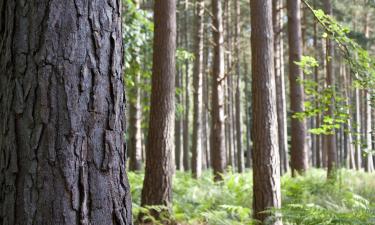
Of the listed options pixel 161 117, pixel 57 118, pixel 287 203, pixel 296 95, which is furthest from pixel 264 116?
pixel 296 95

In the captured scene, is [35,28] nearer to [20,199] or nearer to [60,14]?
[60,14]

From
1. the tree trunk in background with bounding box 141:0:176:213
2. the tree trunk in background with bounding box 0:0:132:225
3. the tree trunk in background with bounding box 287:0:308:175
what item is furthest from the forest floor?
the tree trunk in background with bounding box 0:0:132:225

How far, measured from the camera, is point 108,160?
85.4 inches

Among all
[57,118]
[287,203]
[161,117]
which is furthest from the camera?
[287,203]

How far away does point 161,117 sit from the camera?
293 inches

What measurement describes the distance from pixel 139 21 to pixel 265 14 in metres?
4.99

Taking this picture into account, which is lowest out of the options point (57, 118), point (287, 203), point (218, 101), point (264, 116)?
point (287, 203)

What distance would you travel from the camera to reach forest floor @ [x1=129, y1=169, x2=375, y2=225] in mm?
5789

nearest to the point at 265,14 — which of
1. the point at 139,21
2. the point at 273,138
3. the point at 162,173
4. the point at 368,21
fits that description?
the point at 273,138

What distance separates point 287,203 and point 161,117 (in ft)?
11.9

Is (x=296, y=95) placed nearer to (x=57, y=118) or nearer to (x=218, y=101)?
(x=218, y=101)

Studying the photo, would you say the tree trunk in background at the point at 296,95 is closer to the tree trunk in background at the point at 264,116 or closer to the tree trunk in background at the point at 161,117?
the tree trunk in background at the point at 264,116

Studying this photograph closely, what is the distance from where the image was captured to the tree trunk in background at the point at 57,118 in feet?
6.62

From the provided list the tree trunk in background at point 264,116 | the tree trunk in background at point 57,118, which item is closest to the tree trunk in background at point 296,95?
the tree trunk in background at point 264,116
